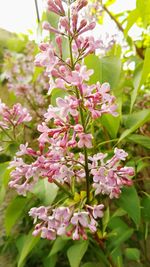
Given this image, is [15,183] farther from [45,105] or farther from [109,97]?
[45,105]

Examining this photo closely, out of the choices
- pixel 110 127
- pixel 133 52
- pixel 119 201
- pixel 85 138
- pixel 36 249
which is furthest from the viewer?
pixel 133 52

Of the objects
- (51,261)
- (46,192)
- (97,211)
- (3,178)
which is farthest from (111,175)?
(51,261)

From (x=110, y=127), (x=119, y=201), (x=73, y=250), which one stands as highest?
(x=110, y=127)

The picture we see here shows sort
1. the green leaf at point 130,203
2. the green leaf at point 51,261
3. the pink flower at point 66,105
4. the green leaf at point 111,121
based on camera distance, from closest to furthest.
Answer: the pink flower at point 66,105 < the green leaf at point 130,203 < the green leaf at point 111,121 < the green leaf at point 51,261

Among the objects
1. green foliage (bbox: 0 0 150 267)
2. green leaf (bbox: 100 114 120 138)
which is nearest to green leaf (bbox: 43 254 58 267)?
green foliage (bbox: 0 0 150 267)

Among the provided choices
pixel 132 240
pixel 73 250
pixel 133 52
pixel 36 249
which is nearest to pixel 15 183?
pixel 73 250

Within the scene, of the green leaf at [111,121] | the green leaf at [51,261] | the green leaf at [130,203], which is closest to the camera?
the green leaf at [130,203]

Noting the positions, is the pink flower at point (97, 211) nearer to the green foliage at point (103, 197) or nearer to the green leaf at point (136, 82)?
the green foliage at point (103, 197)

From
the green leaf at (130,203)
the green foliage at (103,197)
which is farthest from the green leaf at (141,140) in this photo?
the green leaf at (130,203)

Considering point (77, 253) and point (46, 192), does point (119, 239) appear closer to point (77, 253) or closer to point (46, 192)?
A: point (77, 253)
